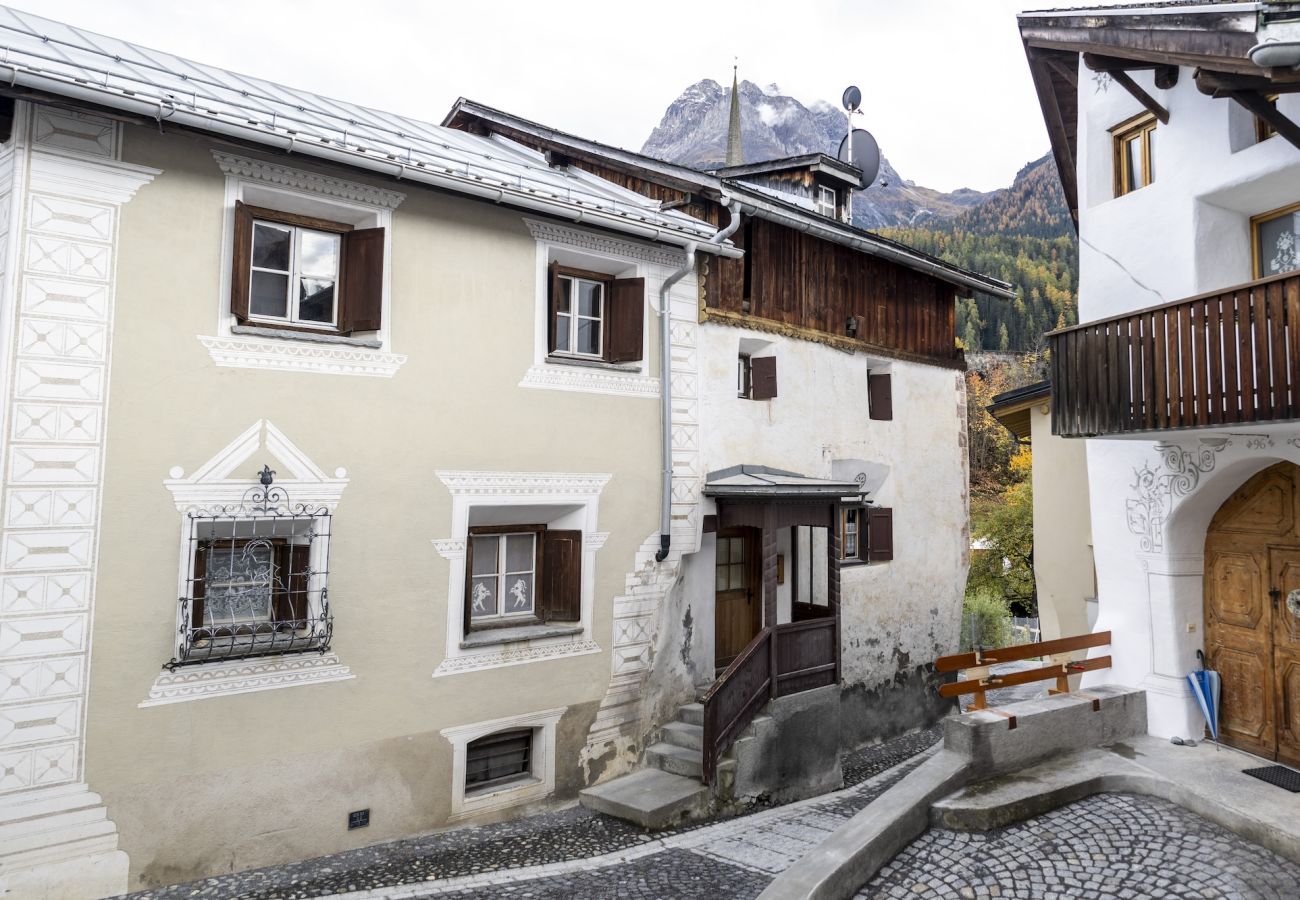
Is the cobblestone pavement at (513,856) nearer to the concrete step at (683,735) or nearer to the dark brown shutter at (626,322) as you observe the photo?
the concrete step at (683,735)

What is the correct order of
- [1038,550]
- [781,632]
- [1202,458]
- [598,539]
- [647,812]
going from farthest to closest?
[1038,550] < [781,632] < [598,539] < [647,812] < [1202,458]

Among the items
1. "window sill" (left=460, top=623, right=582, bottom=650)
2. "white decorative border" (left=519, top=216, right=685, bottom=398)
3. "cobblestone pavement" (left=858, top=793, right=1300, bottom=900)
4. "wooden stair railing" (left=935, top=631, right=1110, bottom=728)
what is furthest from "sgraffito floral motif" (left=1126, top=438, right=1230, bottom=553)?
"window sill" (left=460, top=623, right=582, bottom=650)

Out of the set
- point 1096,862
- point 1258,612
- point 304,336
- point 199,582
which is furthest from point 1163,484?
point 199,582

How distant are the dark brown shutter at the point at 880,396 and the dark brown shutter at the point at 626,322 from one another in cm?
486

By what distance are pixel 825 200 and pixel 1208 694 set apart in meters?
11.1

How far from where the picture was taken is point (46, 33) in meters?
8.22

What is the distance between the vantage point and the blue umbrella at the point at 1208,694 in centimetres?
803

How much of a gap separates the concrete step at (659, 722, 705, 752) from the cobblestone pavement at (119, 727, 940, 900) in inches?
35.9

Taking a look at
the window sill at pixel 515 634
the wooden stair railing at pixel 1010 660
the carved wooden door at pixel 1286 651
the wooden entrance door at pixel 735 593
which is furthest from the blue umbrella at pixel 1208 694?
the window sill at pixel 515 634

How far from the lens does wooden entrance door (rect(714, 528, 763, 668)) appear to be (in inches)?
454

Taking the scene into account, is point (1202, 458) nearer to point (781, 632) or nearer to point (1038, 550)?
point (781, 632)

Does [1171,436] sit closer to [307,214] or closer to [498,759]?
[498,759]

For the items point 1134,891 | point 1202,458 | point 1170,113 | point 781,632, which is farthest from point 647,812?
point 1170,113

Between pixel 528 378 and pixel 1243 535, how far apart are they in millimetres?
6943
